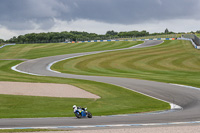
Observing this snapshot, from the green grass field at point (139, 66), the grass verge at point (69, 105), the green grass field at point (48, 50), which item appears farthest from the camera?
the green grass field at point (48, 50)

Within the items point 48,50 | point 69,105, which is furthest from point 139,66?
point 48,50

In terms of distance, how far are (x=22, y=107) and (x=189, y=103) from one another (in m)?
11.8

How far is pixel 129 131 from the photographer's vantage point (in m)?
12.2

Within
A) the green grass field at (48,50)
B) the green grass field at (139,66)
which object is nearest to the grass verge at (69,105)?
the green grass field at (139,66)

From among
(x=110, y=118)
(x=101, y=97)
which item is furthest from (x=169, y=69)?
(x=110, y=118)

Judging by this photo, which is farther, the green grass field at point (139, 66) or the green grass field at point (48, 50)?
the green grass field at point (48, 50)

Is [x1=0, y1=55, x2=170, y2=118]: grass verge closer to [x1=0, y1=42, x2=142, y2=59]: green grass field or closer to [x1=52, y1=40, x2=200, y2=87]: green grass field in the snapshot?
[x1=52, y1=40, x2=200, y2=87]: green grass field

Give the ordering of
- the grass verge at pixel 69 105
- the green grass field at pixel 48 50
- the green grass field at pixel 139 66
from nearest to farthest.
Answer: the grass verge at pixel 69 105 → the green grass field at pixel 139 66 → the green grass field at pixel 48 50

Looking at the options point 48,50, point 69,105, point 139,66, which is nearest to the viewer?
point 69,105

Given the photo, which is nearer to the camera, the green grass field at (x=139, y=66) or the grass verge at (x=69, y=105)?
the grass verge at (x=69, y=105)

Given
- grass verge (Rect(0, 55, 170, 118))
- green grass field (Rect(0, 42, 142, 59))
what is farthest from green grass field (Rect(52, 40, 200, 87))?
green grass field (Rect(0, 42, 142, 59))

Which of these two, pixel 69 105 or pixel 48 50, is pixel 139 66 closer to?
pixel 69 105

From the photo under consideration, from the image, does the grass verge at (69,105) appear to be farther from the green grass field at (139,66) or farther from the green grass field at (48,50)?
the green grass field at (48,50)

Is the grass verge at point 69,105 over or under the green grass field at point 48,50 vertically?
over
